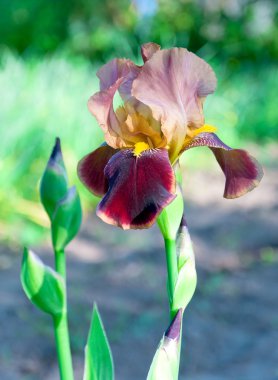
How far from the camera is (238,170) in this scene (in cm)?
92

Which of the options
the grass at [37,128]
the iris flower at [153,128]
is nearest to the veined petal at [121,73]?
the iris flower at [153,128]

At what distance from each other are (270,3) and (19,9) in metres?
3.98

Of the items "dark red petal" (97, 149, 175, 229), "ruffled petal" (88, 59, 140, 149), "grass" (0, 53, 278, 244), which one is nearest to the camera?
"dark red petal" (97, 149, 175, 229)

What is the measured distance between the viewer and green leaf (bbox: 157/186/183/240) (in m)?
0.90

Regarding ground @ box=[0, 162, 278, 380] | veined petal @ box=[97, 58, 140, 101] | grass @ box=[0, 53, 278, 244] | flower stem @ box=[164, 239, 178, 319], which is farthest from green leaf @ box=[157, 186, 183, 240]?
grass @ box=[0, 53, 278, 244]

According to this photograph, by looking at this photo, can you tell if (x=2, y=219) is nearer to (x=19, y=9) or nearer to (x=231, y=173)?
(x=231, y=173)

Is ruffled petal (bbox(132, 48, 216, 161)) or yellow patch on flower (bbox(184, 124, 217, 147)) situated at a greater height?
ruffled petal (bbox(132, 48, 216, 161))

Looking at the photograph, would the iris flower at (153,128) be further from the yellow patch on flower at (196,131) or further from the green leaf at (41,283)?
the green leaf at (41,283)

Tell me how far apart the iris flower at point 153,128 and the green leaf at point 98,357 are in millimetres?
207

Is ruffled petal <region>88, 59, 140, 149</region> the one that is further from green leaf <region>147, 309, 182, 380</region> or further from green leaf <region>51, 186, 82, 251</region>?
green leaf <region>147, 309, 182, 380</region>

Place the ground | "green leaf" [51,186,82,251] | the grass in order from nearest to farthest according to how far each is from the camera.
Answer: "green leaf" [51,186,82,251] < the ground < the grass

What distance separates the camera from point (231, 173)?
3.02 feet

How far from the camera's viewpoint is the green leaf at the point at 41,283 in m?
0.99

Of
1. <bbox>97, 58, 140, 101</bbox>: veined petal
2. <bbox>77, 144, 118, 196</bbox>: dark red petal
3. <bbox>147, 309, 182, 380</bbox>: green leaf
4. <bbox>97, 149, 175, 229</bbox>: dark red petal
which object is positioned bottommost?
<bbox>147, 309, 182, 380</bbox>: green leaf
